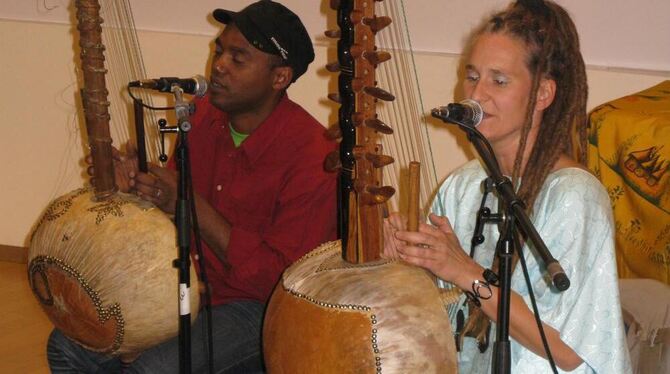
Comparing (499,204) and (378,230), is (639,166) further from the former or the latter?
(378,230)

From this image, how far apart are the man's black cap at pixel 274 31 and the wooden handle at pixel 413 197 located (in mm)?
883

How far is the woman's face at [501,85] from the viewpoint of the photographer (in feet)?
6.08

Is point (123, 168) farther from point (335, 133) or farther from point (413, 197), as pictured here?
point (413, 197)

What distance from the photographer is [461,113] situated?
1.60 metres

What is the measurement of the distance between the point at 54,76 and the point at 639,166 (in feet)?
9.04

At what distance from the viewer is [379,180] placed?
1729mm

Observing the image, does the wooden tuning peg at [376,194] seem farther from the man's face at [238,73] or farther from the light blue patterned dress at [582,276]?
the man's face at [238,73]

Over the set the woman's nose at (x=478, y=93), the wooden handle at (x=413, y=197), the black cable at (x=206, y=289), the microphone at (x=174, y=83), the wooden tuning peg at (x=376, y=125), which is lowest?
the black cable at (x=206, y=289)

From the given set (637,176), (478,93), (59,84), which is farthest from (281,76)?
(59,84)

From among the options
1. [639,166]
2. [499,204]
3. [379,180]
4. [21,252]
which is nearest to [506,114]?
[499,204]

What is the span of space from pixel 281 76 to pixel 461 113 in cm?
97

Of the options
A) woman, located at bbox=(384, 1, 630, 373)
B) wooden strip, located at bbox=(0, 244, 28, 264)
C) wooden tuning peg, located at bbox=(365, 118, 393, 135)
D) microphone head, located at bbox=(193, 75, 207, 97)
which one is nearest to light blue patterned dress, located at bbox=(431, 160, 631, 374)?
woman, located at bbox=(384, 1, 630, 373)

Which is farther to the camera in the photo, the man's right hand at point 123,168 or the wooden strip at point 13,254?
the wooden strip at point 13,254

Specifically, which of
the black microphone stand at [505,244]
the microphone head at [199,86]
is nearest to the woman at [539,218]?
the black microphone stand at [505,244]
